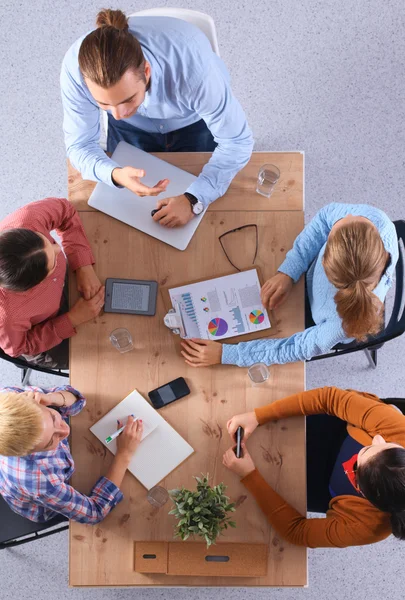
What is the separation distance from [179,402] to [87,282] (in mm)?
482

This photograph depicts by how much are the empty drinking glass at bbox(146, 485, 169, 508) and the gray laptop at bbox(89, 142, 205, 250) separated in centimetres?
76

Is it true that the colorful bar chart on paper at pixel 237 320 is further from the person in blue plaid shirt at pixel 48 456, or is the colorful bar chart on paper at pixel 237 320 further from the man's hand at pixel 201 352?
the person in blue plaid shirt at pixel 48 456

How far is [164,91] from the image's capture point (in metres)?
1.77

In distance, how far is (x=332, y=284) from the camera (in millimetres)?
1659

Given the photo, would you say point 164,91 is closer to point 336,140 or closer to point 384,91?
point 336,140

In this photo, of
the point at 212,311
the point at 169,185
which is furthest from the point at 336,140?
the point at 212,311

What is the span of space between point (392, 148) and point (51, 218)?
5.65 ft

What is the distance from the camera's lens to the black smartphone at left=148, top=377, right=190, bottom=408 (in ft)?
5.77

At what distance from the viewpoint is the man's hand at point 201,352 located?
1.75 metres

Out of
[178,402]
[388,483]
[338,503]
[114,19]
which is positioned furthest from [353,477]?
[114,19]

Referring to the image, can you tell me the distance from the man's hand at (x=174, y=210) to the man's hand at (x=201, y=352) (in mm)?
390

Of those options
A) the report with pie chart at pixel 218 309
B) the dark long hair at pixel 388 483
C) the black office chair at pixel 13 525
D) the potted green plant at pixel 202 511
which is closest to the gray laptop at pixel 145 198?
the report with pie chart at pixel 218 309

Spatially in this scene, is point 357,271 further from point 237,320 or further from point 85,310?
point 85,310

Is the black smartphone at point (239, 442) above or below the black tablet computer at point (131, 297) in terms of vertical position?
below
